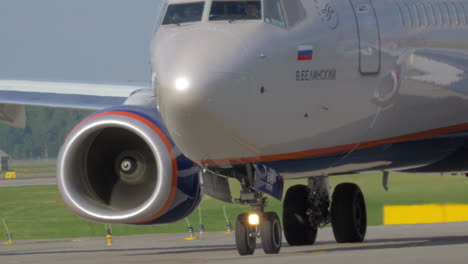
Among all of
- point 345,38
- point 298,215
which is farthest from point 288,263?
point 298,215

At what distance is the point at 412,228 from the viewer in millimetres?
25062

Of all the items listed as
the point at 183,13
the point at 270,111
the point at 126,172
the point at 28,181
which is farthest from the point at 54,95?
the point at 28,181

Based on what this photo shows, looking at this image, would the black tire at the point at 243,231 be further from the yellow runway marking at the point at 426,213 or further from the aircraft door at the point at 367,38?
the yellow runway marking at the point at 426,213

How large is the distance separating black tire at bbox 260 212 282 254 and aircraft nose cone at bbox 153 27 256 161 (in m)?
1.30

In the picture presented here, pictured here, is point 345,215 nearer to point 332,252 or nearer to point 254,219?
point 332,252

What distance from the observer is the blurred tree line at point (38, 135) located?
167750 millimetres

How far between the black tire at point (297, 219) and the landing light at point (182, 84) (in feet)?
20.0

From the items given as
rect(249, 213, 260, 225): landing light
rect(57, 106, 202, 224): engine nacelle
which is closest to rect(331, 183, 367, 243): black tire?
rect(57, 106, 202, 224): engine nacelle

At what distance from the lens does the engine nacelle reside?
15.9m

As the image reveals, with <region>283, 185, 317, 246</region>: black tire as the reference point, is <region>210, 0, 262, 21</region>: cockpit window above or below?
above

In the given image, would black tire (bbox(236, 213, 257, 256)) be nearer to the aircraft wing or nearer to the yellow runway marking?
the aircraft wing

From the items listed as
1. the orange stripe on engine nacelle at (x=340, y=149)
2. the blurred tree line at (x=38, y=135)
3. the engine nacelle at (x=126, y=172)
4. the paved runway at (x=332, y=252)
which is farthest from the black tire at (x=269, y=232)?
the blurred tree line at (x=38, y=135)

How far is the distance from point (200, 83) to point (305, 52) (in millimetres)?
1635

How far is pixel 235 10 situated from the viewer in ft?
45.8
